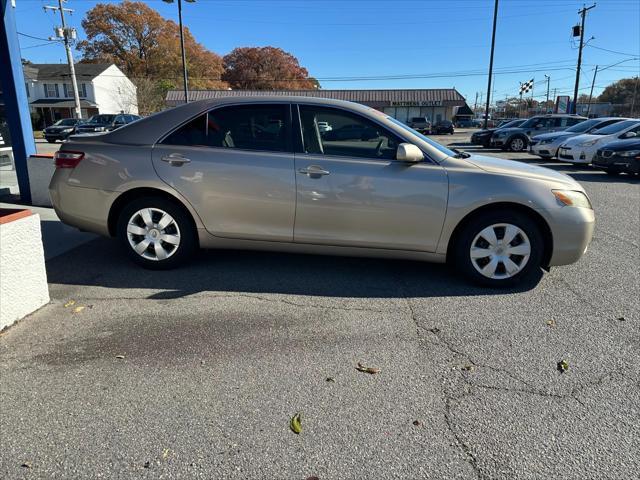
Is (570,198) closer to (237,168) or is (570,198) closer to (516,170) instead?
(516,170)

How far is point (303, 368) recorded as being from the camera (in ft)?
9.58

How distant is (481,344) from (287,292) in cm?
171

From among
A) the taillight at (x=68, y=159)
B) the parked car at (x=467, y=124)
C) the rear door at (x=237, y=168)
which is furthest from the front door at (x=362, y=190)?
the parked car at (x=467, y=124)

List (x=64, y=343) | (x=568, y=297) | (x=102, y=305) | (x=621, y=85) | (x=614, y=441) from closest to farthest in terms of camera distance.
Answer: (x=614, y=441) < (x=64, y=343) < (x=102, y=305) < (x=568, y=297) < (x=621, y=85)

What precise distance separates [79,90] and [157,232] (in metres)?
58.4

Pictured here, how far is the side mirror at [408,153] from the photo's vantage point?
398cm

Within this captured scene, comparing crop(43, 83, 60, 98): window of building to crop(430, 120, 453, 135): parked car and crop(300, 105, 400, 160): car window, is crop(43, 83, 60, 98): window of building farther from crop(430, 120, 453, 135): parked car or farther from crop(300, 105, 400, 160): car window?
crop(300, 105, 400, 160): car window

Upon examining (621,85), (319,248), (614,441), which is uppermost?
(621,85)

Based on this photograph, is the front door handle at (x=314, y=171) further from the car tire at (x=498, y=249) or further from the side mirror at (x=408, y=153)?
the car tire at (x=498, y=249)

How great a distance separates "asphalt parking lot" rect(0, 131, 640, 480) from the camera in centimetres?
217

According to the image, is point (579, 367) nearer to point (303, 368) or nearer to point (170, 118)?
point (303, 368)

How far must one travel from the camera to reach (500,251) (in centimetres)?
420

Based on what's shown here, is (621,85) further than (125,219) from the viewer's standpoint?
Yes

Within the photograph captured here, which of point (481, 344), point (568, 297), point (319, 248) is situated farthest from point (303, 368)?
point (568, 297)
